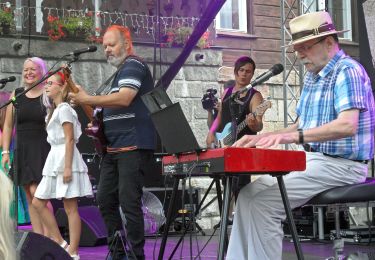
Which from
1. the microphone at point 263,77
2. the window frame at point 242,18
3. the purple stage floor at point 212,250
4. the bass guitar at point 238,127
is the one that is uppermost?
the window frame at point 242,18

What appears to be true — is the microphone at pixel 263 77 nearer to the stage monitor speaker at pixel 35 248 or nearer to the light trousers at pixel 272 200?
the light trousers at pixel 272 200

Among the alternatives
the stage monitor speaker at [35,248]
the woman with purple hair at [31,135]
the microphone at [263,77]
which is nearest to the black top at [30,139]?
the woman with purple hair at [31,135]

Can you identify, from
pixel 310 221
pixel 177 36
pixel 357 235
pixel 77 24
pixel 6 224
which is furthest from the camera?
pixel 77 24

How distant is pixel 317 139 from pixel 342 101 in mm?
266

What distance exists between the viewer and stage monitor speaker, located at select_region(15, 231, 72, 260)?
7.03 feet

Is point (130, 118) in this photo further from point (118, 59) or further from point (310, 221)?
point (310, 221)

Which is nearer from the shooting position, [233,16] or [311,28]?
[311,28]

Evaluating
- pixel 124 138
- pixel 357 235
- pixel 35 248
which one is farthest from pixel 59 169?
pixel 35 248

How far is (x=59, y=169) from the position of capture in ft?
18.5

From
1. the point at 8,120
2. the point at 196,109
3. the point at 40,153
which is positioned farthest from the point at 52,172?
the point at 196,109

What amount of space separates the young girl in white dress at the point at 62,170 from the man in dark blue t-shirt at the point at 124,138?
814 mm

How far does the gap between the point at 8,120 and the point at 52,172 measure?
3.16 ft

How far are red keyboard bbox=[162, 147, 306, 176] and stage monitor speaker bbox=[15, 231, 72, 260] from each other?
3.66ft

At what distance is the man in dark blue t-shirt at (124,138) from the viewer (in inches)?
183
